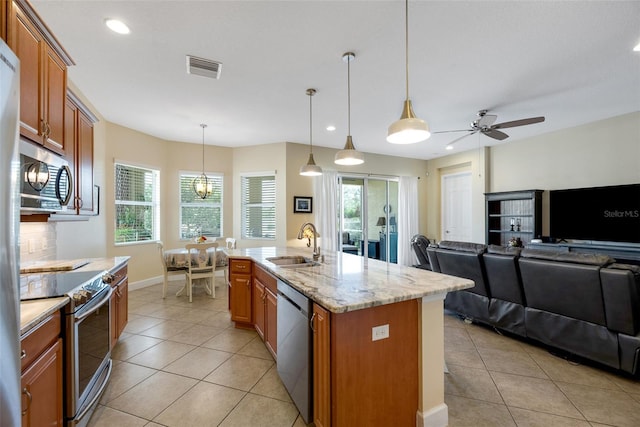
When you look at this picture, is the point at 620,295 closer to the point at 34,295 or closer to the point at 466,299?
the point at 466,299

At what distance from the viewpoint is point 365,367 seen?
60.9 inches

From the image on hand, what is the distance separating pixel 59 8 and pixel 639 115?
22.5 feet

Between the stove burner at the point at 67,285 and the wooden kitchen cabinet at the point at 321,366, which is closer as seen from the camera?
the wooden kitchen cabinet at the point at 321,366

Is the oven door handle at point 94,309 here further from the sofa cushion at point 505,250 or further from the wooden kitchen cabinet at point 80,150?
the sofa cushion at point 505,250

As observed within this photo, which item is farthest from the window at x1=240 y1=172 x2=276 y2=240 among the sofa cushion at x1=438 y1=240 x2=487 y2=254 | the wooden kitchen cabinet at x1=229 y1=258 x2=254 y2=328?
the sofa cushion at x1=438 y1=240 x2=487 y2=254

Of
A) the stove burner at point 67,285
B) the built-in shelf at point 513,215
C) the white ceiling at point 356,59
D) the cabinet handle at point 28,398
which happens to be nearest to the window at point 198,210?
the white ceiling at point 356,59

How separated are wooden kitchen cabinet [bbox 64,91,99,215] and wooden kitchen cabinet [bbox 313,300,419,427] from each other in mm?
2437

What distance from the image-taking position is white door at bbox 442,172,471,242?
21.4ft

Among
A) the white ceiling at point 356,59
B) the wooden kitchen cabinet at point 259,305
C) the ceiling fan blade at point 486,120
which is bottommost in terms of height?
the wooden kitchen cabinet at point 259,305

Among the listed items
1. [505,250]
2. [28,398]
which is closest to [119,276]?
[28,398]

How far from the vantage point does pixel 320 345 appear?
61.3 inches

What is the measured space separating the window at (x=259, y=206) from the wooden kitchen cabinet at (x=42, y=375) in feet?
14.3

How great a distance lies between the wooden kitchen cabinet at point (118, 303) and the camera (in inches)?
97.7

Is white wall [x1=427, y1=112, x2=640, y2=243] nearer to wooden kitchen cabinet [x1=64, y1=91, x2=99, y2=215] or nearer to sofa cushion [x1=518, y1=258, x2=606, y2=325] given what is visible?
sofa cushion [x1=518, y1=258, x2=606, y2=325]
